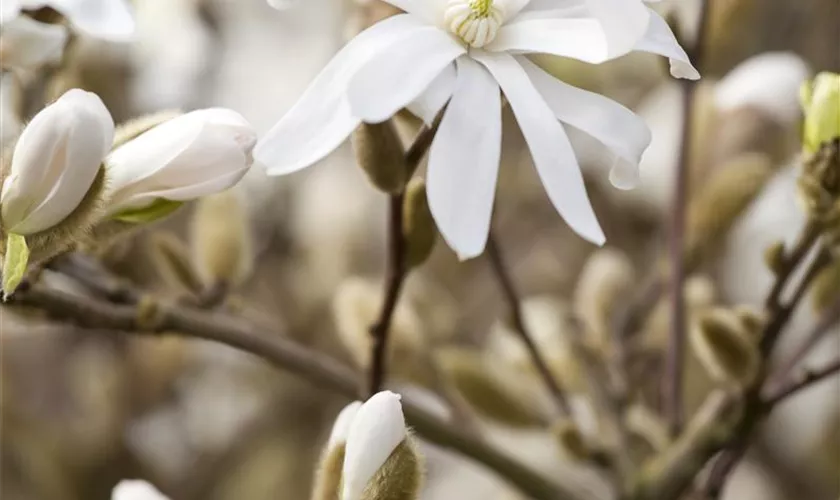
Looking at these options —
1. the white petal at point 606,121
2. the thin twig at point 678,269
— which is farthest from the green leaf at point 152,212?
the thin twig at point 678,269

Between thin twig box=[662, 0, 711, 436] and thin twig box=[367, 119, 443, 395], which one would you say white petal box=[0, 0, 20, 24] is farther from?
thin twig box=[662, 0, 711, 436]

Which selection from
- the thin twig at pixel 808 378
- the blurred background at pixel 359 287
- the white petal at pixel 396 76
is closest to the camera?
the white petal at pixel 396 76

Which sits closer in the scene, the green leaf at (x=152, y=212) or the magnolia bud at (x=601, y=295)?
the green leaf at (x=152, y=212)

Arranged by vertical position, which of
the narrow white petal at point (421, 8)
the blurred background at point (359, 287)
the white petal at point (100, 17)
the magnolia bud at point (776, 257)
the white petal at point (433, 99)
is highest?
the narrow white petal at point (421, 8)

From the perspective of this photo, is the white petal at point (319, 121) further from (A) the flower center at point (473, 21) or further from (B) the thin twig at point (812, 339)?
(B) the thin twig at point (812, 339)

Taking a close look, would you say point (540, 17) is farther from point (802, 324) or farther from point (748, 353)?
point (802, 324)

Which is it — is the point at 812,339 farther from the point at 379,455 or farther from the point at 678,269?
the point at 379,455
